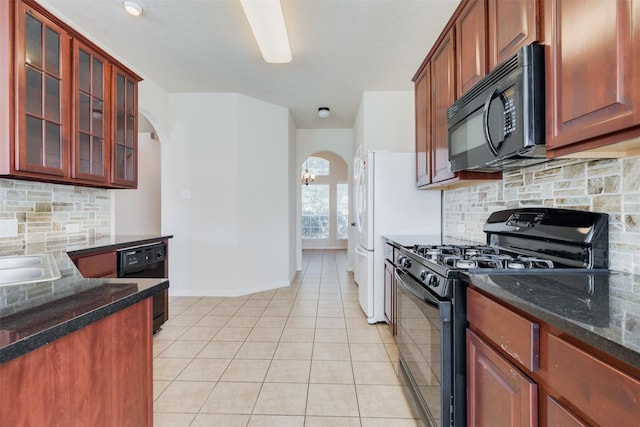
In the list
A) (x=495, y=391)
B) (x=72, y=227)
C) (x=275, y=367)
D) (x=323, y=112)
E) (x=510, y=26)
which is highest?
(x=323, y=112)

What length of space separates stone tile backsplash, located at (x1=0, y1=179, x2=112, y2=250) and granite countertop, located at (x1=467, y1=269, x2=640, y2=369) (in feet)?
8.91

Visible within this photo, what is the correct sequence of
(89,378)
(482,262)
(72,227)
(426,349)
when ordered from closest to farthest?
(89,378) < (482,262) < (426,349) < (72,227)

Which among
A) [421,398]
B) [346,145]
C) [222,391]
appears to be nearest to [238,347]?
[222,391]

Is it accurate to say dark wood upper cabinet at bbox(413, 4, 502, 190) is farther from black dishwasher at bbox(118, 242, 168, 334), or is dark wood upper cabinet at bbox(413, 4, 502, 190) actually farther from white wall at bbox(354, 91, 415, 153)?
black dishwasher at bbox(118, 242, 168, 334)

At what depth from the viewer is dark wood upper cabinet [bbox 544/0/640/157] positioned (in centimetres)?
86

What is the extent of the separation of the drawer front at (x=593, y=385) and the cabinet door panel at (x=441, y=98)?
144 cm

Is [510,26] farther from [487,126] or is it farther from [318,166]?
[318,166]

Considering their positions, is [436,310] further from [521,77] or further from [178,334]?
[178,334]

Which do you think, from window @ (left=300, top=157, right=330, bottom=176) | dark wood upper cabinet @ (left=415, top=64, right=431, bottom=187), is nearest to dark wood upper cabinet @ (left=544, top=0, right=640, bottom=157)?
dark wood upper cabinet @ (left=415, top=64, right=431, bottom=187)

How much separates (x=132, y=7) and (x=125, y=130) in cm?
99

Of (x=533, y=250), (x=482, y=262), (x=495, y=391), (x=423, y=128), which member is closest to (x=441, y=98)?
(x=423, y=128)

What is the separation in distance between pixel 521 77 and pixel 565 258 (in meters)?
0.80

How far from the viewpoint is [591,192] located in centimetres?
129

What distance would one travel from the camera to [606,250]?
121 centimetres
